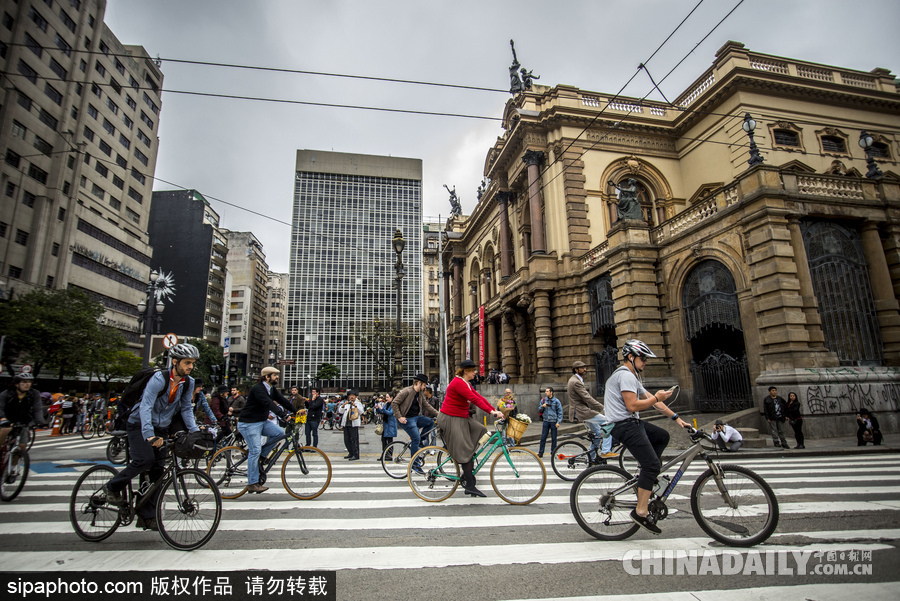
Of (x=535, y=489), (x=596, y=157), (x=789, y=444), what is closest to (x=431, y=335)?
(x=596, y=157)

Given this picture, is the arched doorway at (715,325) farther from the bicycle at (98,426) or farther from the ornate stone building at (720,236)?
the bicycle at (98,426)

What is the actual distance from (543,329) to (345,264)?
212ft

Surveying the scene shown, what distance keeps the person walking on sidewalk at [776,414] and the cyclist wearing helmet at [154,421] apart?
1275 centimetres

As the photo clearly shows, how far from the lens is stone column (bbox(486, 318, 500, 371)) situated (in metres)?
34.7

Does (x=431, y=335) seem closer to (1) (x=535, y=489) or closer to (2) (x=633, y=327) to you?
(2) (x=633, y=327)

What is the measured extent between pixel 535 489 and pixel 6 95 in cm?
3765

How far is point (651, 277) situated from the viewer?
58.6 ft

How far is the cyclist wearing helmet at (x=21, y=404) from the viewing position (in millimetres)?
6539

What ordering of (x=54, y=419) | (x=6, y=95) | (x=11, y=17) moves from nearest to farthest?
(x=54, y=419) < (x=6, y=95) < (x=11, y=17)

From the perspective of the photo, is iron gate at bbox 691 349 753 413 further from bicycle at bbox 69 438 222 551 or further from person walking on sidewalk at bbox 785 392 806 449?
bicycle at bbox 69 438 222 551

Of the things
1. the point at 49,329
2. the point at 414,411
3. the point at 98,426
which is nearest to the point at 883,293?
the point at 414,411

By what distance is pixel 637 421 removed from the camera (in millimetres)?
4242

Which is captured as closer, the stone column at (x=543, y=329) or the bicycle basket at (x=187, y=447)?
the bicycle basket at (x=187, y=447)

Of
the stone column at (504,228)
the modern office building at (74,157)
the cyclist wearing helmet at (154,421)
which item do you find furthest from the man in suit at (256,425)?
the modern office building at (74,157)
